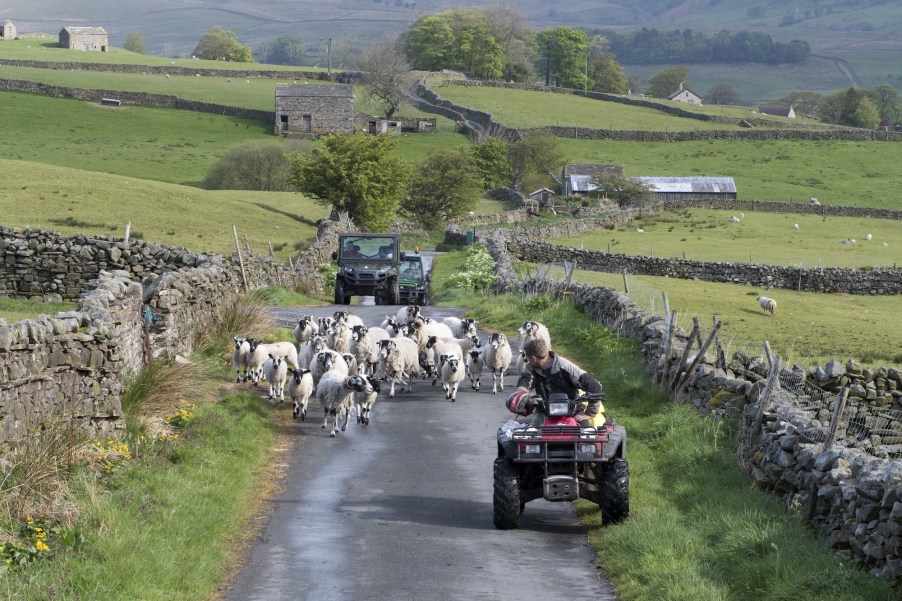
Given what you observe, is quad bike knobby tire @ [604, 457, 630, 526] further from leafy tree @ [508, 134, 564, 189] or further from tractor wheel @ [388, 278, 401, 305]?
leafy tree @ [508, 134, 564, 189]

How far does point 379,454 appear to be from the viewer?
18281mm

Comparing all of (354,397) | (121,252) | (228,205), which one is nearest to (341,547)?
(354,397)

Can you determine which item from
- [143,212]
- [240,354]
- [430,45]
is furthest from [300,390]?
[430,45]

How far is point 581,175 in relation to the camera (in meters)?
107

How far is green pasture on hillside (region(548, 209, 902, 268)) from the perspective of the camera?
65.8m

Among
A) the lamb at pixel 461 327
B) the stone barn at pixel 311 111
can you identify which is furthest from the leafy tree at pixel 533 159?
the lamb at pixel 461 327

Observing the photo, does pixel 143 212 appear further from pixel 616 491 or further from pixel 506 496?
pixel 616 491

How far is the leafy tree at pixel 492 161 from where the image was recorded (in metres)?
107

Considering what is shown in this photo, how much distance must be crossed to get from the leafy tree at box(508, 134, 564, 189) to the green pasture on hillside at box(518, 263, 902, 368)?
5697 cm

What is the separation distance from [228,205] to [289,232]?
6.06m

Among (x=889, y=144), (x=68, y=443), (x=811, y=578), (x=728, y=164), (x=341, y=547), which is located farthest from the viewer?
(x=889, y=144)

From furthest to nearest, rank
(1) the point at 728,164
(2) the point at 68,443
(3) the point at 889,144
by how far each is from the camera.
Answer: (3) the point at 889,144, (1) the point at 728,164, (2) the point at 68,443

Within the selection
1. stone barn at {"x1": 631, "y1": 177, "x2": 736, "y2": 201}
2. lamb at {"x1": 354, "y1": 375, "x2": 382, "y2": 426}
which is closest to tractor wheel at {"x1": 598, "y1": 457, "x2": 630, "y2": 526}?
lamb at {"x1": 354, "y1": 375, "x2": 382, "y2": 426}

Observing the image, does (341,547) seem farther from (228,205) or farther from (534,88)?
(534,88)
